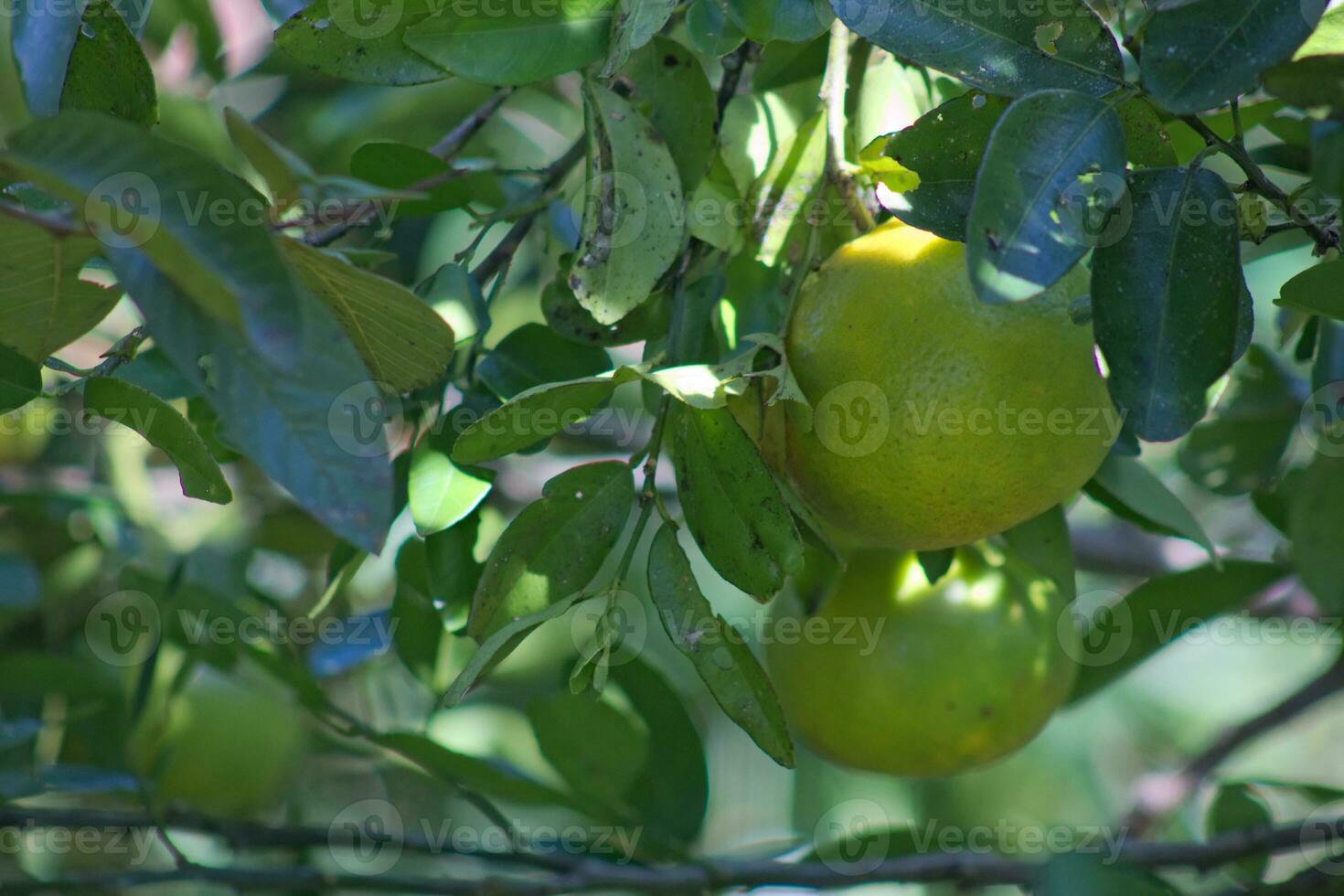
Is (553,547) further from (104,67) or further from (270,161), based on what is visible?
(104,67)

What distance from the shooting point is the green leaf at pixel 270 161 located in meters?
0.65

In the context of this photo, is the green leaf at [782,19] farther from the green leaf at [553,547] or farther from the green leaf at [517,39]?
the green leaf at [553,547]

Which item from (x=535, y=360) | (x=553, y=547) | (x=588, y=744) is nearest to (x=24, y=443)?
(x=588, y=744)

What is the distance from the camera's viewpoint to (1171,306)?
594 millimetres

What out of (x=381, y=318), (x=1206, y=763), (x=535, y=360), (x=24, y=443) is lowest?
(x=1206, y=763)

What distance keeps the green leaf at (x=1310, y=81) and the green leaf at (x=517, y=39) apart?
382 mm

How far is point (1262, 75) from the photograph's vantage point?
523mm

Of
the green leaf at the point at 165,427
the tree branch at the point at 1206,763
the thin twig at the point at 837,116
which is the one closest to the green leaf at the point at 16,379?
the green leaf at the point at 165,427

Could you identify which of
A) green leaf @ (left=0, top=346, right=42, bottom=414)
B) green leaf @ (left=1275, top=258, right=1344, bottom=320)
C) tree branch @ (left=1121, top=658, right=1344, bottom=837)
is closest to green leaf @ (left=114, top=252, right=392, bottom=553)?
green leaf @ (left=0, top=346, right=42, bottom=414)

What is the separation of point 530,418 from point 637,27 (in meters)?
0.22

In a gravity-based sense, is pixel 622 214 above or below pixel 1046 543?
above

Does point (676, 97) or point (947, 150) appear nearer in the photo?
point (947, 150)

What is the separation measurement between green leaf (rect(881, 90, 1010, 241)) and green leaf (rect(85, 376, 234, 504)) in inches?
15.1

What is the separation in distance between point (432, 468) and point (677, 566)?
185 mm
